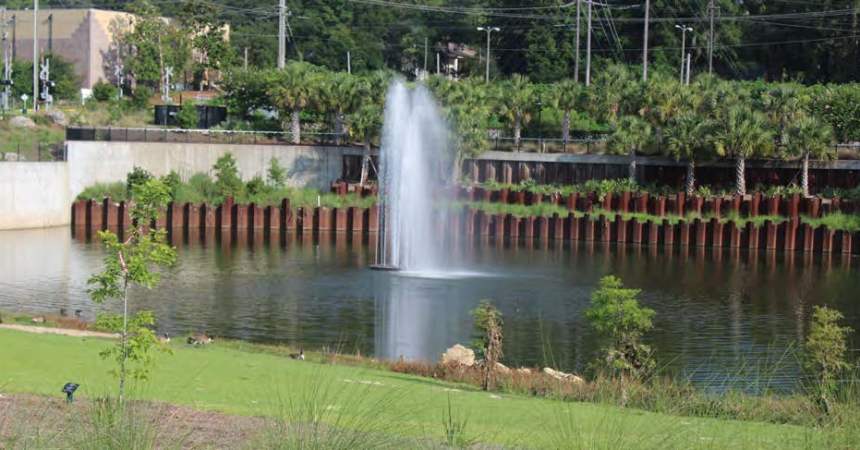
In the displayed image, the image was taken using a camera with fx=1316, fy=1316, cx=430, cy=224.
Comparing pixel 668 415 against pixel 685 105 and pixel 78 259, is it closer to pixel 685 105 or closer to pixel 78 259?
pixel 78 259

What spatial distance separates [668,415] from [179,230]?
58.6 metres

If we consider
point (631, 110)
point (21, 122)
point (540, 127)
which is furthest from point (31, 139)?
point (631, 110)

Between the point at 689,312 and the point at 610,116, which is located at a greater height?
the point at 610,116

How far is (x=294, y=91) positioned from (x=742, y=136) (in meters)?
27.4

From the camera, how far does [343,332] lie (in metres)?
39.2

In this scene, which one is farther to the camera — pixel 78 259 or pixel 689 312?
pixel 78 259

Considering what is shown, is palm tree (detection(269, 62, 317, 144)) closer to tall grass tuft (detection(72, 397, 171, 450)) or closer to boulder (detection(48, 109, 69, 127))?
boulder (detection(48, 109, 69, 127))

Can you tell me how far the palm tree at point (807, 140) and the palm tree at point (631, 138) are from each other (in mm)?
8023

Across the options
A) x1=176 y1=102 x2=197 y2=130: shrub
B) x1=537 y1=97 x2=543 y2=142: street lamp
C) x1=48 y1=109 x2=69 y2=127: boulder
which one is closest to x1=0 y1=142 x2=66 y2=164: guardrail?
x1=48 y1=109 x2=69 y2=127: boulder

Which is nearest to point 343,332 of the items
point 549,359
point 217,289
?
point 549,359

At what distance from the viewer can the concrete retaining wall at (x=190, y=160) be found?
7412 centimetres

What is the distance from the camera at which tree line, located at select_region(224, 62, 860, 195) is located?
242 ft

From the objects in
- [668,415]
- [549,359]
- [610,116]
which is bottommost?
[549,359]

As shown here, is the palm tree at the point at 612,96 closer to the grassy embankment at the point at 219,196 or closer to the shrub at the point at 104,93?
the grassy embankment at the point at 219,196
